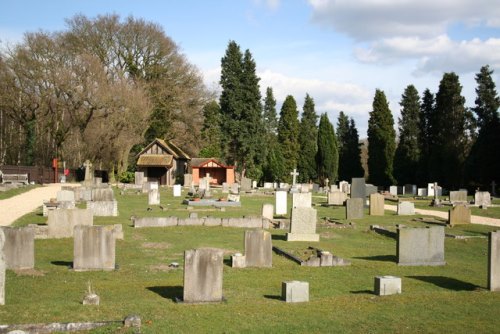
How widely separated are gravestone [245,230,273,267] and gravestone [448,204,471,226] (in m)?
14.2

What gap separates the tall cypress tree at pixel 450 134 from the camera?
5619cm

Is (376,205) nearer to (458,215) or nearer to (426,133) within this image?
(458,215)

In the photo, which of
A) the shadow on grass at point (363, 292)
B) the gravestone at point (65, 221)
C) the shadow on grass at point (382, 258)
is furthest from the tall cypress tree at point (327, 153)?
the shadow on grass at point (363, 292)

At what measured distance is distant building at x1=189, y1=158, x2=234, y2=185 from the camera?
66.7 m

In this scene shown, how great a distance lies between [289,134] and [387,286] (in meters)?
62.2

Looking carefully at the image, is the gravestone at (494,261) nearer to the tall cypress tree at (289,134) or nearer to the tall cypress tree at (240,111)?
the tall cypress tree at (240,111)

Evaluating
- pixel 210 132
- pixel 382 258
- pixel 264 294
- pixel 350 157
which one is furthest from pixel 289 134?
pixel 264 294

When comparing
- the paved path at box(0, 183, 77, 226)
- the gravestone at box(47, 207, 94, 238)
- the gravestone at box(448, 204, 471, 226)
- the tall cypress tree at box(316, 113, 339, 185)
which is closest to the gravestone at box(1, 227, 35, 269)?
the gravestone at box(47, 207, 94, 238)

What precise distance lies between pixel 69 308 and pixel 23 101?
172 feet

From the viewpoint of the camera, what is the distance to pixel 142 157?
64.6 metres

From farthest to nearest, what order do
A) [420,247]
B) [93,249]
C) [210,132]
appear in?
[210,132]
[420,247]
[93,249]

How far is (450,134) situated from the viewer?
57.6 meters

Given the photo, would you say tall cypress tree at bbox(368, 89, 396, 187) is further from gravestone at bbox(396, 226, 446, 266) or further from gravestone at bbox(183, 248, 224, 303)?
gravestone at bbox(183, 248, 224, 303)

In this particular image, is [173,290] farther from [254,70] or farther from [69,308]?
[254,70]
